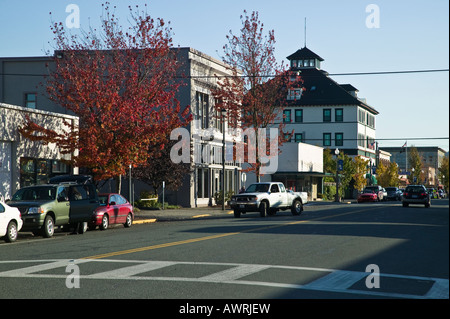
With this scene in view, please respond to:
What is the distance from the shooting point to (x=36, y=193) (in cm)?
2353

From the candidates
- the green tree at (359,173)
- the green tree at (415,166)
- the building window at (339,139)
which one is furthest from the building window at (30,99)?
the green tree at (415,166)

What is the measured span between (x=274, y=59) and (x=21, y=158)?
25.8m

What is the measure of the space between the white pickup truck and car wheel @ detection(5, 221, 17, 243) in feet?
49.3

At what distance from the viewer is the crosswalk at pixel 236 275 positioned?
32.8 feet

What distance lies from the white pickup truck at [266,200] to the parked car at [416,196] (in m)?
16.4

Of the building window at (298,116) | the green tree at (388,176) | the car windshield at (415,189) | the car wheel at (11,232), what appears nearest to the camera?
the car wheel at (11,232)

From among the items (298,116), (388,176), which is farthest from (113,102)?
(388,176)

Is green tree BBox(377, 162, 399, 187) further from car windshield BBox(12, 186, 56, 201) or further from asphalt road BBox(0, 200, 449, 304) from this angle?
car windshield BBox(12, 186, 56, 201)
